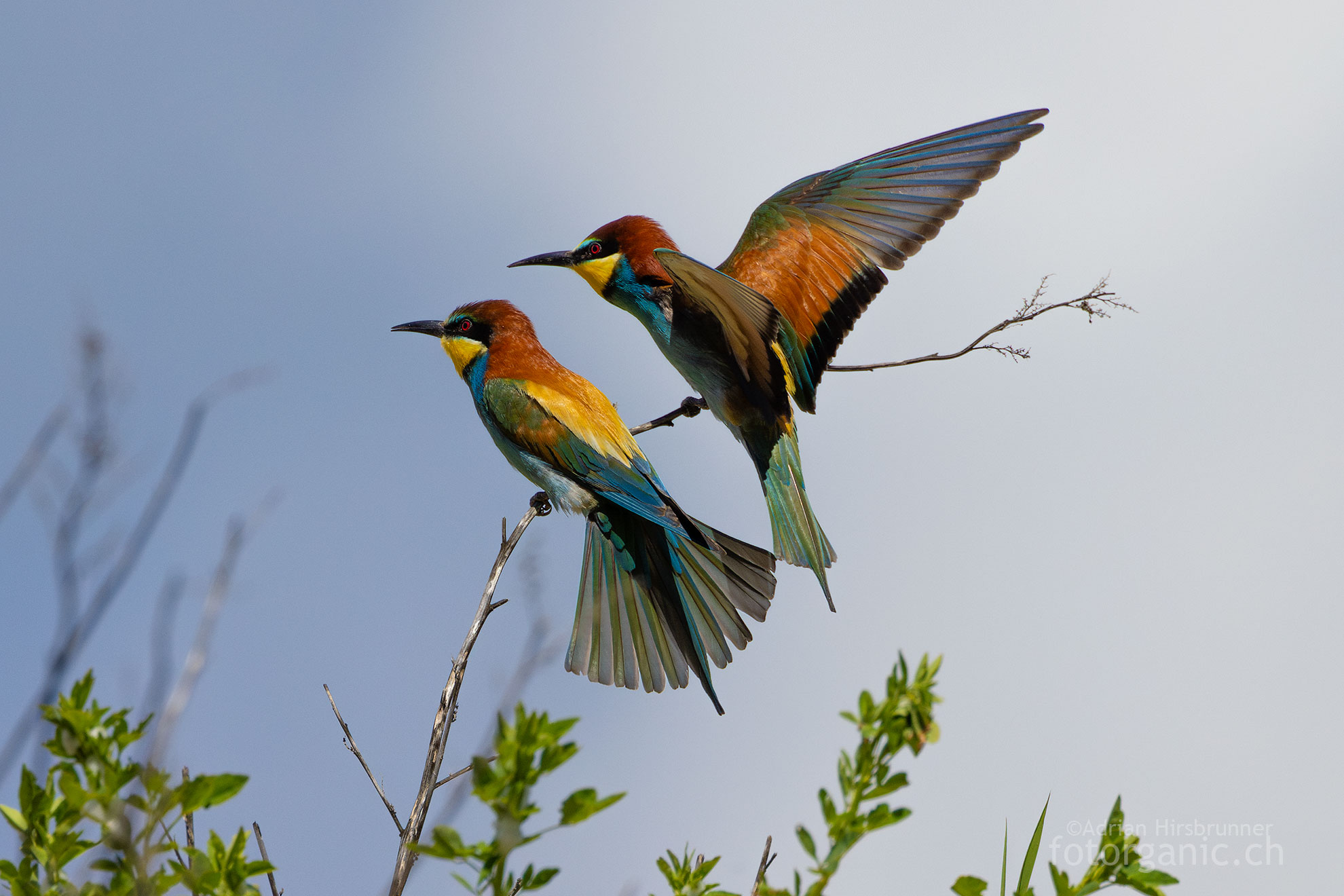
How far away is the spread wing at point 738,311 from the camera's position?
2.34 meters

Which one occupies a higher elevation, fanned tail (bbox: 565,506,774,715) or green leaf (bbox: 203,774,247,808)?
fanned tail (bbox: 565,506,774,715)

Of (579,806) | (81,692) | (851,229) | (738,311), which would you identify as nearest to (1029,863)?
(579,806)

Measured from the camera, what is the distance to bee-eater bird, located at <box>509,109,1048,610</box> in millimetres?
3031

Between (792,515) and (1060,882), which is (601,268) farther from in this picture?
(1060,882)

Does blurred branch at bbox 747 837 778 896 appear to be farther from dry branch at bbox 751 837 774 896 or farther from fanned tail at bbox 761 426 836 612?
fanned tail at bbox 761 426 836 612

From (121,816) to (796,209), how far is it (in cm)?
325

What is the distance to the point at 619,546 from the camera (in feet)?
9.81

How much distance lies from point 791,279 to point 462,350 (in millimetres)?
1093

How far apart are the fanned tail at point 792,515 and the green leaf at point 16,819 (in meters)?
2.05

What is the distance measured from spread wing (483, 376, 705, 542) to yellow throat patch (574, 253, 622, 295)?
323mm

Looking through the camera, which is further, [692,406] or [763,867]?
[692,406]

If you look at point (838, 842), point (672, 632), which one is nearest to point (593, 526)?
point (672, 632)

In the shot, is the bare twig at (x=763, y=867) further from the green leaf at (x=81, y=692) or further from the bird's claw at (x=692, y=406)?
the bird's claw at (x=692, y=406)

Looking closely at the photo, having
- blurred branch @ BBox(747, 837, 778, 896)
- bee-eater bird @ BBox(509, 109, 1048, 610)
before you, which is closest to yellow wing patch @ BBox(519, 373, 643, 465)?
bee-eater bird @ BBox(509, 109, 1048, 610)
